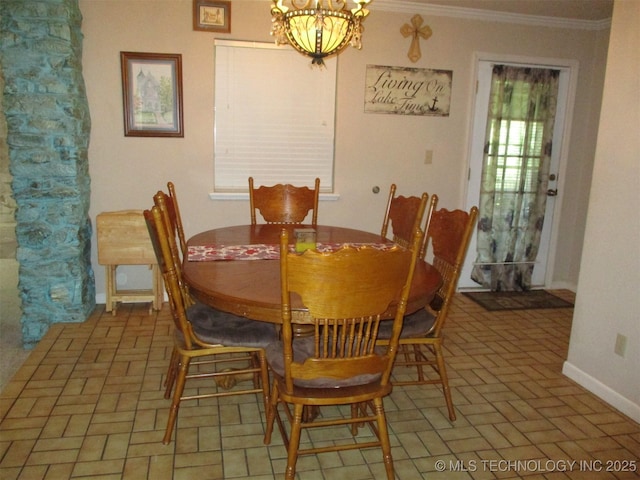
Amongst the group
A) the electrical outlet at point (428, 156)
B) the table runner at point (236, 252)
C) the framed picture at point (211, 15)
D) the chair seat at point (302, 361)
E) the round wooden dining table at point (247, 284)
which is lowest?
the chair seat at point (302, 361)

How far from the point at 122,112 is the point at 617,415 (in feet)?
11.7

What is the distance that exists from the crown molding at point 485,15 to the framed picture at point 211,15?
3.56 ft

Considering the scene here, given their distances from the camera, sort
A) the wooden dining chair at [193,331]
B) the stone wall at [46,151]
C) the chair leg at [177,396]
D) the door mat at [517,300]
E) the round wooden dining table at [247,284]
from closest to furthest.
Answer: the round wooden dining table at [247,284]
the wooden dining chair at [193,331]
the chair leg at [177,396]
the stone wall at [46,151]
the door mat at [517,300]

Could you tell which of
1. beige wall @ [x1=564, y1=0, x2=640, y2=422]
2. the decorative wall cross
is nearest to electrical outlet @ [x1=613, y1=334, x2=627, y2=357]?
beige wall @ [x1=564, y1=0, x2=640, y2=422]

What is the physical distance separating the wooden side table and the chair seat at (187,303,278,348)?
1397 millimetres

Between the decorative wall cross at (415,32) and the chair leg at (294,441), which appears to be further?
the decorative wall cross at (415,32)

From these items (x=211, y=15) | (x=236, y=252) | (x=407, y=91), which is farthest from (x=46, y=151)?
(x=407, y=91)

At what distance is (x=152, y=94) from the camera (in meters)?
3.52

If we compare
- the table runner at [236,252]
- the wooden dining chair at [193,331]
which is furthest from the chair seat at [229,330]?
the table runner at [236,252]

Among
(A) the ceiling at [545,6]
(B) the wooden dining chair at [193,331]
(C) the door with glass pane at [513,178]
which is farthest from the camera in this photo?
(C) the door with glass pane at [513,178]

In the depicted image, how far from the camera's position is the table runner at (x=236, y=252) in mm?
2238

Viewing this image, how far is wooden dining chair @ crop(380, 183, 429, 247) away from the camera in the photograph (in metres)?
2.63

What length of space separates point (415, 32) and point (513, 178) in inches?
59.9

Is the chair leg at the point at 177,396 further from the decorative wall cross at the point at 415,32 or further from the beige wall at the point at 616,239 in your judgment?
the decorative wall cross at the point at 415,32
